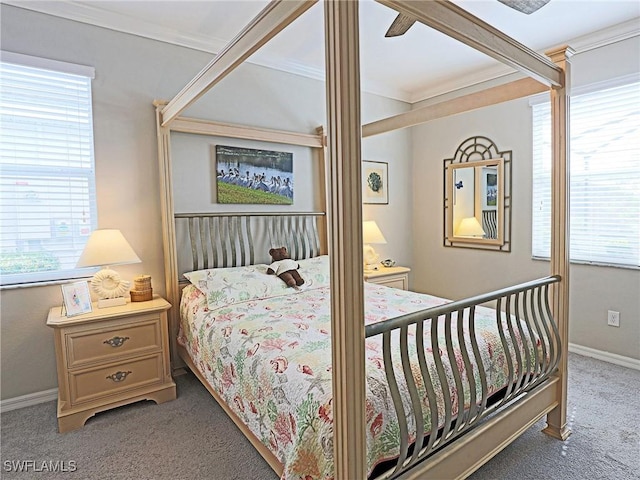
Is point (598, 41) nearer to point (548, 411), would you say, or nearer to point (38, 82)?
point (548, 411)

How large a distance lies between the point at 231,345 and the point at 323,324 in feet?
1.66

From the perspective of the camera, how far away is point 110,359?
2.42 m

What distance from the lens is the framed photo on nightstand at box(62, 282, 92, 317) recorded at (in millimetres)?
2371

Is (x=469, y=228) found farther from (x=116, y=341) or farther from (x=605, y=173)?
(x=116, y=341)

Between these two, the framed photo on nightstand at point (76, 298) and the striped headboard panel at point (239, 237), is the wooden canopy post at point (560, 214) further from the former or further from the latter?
the framed photo on nightstand at point (76, 298)

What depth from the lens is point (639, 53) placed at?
293 centimetres

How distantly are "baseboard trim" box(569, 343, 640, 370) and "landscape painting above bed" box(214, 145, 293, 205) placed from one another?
113 inches

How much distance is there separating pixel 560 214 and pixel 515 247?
1.83 metres

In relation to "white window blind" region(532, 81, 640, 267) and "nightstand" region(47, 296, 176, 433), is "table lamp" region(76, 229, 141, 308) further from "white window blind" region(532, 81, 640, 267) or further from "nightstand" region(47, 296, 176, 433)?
"white window blind" region(532, 81, 640, 267)

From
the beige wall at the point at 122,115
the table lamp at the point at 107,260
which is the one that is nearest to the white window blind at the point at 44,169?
the beige wall at the point at 122,115

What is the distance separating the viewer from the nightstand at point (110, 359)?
2275 millimetres

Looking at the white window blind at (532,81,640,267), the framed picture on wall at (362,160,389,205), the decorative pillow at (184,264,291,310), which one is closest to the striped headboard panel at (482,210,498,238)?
the white window blind at (532,81,640,267)

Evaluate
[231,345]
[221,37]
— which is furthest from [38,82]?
[231,345]

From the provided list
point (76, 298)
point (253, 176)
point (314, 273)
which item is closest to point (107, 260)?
point (76, 298)
